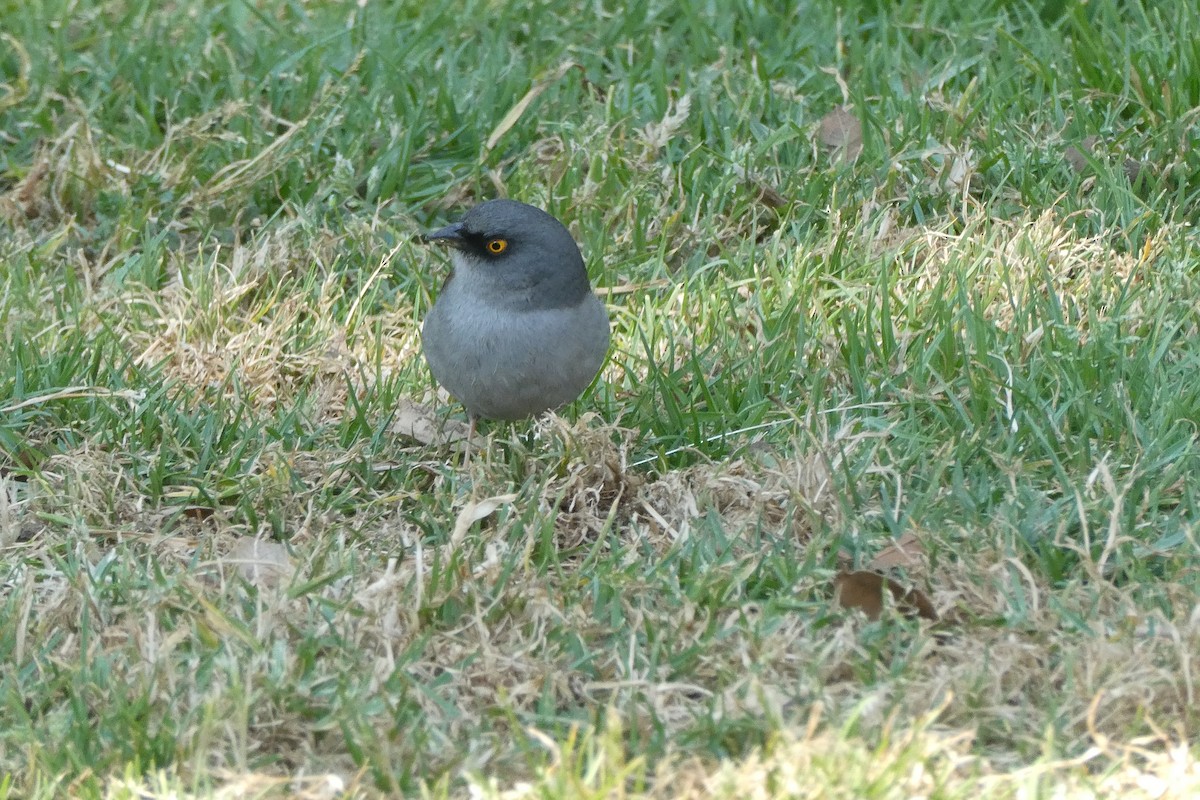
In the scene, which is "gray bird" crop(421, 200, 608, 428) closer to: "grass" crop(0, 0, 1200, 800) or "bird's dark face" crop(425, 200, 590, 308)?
"bird's dark face" crop(425, 200, 590, 308)

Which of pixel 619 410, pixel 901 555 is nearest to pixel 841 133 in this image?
pixel 619 410

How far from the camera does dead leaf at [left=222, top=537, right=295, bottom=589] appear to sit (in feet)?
14.1

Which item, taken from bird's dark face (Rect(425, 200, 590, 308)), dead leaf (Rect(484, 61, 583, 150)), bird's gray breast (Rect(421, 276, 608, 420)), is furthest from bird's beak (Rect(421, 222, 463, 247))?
dead leaf (Rect(484, 61, 583, 150))

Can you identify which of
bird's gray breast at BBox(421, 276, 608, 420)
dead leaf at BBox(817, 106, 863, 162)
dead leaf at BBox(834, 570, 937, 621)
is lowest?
dead leaf at BBox(834, 570, 937, 621)

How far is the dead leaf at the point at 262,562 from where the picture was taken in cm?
431

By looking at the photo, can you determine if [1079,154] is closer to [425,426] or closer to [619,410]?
[619,410]

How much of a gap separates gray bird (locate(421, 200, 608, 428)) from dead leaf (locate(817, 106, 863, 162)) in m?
1.83

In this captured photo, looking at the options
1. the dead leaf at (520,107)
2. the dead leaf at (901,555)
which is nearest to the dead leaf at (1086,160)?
the dead leaf at (520,107)

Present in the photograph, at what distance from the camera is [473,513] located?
438 cm

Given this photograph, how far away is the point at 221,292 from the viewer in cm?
592

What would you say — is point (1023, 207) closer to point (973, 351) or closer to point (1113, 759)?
point (973, 351)

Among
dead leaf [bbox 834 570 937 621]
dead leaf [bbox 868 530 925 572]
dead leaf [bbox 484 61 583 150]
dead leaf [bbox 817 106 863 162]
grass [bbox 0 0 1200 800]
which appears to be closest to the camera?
grass [bbox 0 0 1200 800]

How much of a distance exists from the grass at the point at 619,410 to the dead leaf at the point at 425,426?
3cm

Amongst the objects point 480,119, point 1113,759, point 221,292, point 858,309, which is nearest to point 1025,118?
point 858,309
